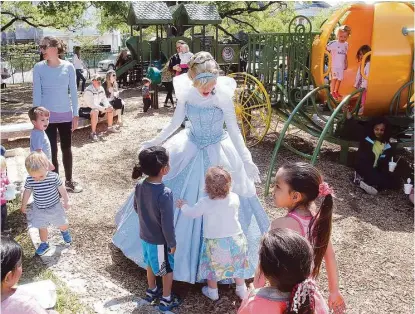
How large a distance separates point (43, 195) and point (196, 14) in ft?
43.6

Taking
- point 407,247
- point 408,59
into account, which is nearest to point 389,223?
point 407,247

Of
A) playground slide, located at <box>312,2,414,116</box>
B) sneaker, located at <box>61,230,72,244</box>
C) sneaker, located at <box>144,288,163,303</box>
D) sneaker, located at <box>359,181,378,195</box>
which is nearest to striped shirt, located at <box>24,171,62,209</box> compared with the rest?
sneaker, located at <box>61,230,72,244</box>

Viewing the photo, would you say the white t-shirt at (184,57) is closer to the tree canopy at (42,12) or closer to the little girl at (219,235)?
the tree canopy at (42,12)

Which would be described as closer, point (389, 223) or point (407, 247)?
point (407, 247)

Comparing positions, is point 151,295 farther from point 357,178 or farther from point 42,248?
point 357,178

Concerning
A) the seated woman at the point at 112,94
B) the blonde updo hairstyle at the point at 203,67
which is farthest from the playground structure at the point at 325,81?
the seated woman at the point at 112,94

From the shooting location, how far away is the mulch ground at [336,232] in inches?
134

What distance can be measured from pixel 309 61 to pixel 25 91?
441 inches

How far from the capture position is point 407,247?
4195 millimetres

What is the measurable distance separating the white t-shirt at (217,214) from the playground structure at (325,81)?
6.90 feet

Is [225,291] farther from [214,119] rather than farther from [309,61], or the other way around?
[309,61]

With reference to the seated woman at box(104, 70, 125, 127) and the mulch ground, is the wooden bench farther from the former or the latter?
the seated woman at box(104, 70, 125, 127)

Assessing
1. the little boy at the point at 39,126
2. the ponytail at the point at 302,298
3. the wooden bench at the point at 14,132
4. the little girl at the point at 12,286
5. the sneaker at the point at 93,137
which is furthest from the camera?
the sneaker at the point at 93,137

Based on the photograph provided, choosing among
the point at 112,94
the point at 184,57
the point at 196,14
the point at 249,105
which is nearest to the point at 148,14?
the point at 196,14
